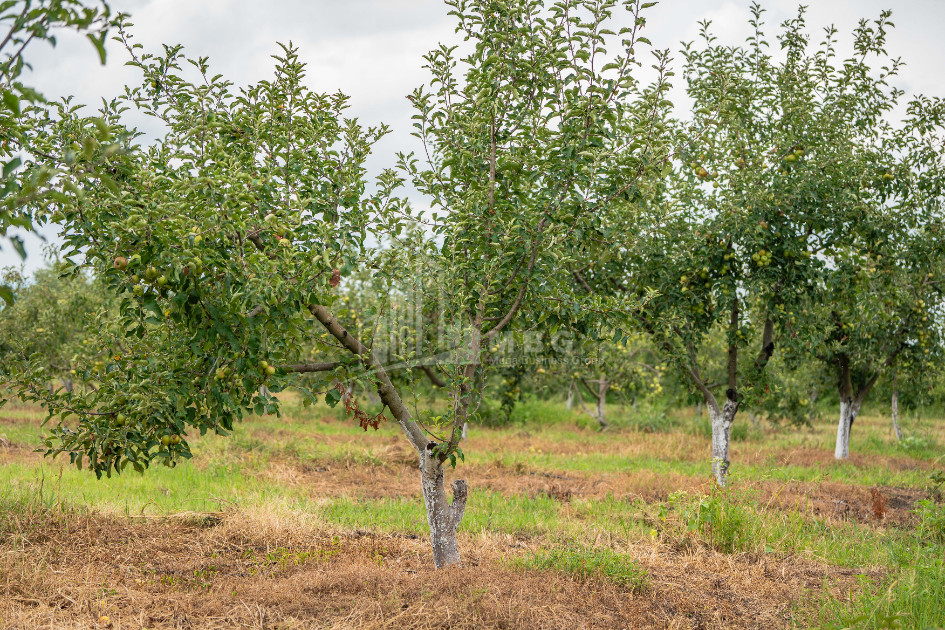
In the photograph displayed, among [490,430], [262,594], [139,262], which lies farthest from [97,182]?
[490,430]

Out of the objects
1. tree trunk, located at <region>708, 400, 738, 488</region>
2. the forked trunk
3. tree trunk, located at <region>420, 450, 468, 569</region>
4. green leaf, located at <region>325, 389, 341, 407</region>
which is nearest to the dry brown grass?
tree trunk, located at <region>420, 450, 468, 569</region>

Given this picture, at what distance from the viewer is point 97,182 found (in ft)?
16.1

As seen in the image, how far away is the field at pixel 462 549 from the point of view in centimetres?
508

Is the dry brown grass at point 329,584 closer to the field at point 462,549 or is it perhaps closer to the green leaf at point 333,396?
the field at point 462,549

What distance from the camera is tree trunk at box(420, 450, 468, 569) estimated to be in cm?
573

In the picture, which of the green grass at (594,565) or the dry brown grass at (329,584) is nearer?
the dry brown grass at (329,584)

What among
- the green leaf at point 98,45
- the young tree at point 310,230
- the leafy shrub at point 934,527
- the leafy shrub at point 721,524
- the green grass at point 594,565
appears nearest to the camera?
the green leaf at point 98,45

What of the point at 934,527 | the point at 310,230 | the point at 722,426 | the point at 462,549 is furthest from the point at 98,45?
the point at 722,426

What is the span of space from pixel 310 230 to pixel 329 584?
8.96 feet

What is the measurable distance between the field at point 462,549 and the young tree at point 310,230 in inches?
40.5

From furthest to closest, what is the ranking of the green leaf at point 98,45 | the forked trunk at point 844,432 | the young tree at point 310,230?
the forked trunk at point 844,432 → the young tree at point 310,230 → the green leaf at point 98,45

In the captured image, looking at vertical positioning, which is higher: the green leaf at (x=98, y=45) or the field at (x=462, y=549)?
the green leaf at (x=98, y=45)

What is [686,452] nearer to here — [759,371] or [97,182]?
[759,371]

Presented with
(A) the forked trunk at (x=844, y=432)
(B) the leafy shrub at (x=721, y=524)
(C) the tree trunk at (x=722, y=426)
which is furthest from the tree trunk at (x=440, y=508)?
(A) the forked trunk at (x=844, y=432)
